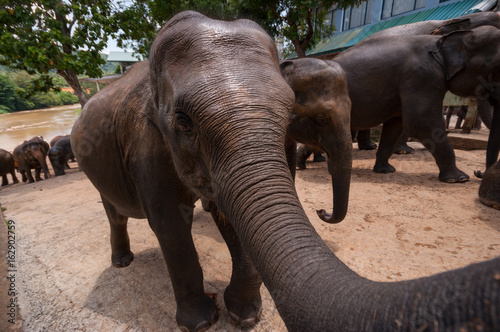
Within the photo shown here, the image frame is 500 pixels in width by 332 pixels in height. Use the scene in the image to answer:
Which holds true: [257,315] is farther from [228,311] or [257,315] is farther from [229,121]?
[229,121]

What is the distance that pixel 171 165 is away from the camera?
1.57 m

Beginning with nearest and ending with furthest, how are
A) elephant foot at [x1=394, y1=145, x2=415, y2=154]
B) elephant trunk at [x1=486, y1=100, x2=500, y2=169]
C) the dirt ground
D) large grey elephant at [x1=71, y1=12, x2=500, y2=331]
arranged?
large grey elephant at [x1=71, y1=12, x2=500, y2=331]
the dirt ground
elephant trunk at [x1=486, y1=100, x2=500, y2=169]
elephant foot at [x1=394, y1=145, x2=415, y2=154]

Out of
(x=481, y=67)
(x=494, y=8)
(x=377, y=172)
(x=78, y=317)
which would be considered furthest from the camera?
(x=494, y=8)

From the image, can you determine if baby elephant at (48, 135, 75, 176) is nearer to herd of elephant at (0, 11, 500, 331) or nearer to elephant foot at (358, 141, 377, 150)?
herd of elephant at (0, 11, 500, 331)

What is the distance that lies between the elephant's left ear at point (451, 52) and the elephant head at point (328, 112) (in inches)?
102

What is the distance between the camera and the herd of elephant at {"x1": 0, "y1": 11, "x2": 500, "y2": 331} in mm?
577

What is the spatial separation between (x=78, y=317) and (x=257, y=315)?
150 centimetres

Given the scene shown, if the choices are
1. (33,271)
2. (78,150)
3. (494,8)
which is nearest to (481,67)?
(78,150)

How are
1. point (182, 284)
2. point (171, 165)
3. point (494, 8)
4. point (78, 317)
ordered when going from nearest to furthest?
point (171, 165), point (182, 284), point (78, 317), point (494, 8)

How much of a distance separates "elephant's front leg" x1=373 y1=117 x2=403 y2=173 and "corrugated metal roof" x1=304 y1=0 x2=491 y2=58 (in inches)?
308

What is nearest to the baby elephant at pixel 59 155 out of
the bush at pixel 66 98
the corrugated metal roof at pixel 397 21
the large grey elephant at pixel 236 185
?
the large grey elephant at pixel 236 185

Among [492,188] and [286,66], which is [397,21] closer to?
[492,188]

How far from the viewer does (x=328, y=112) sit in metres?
2.72

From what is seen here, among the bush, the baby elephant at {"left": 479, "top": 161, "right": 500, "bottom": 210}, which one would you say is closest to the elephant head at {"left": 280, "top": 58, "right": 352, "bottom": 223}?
the baby elephant at {"left": 479, "top": 161, "right": 500, "bottom": 210}
